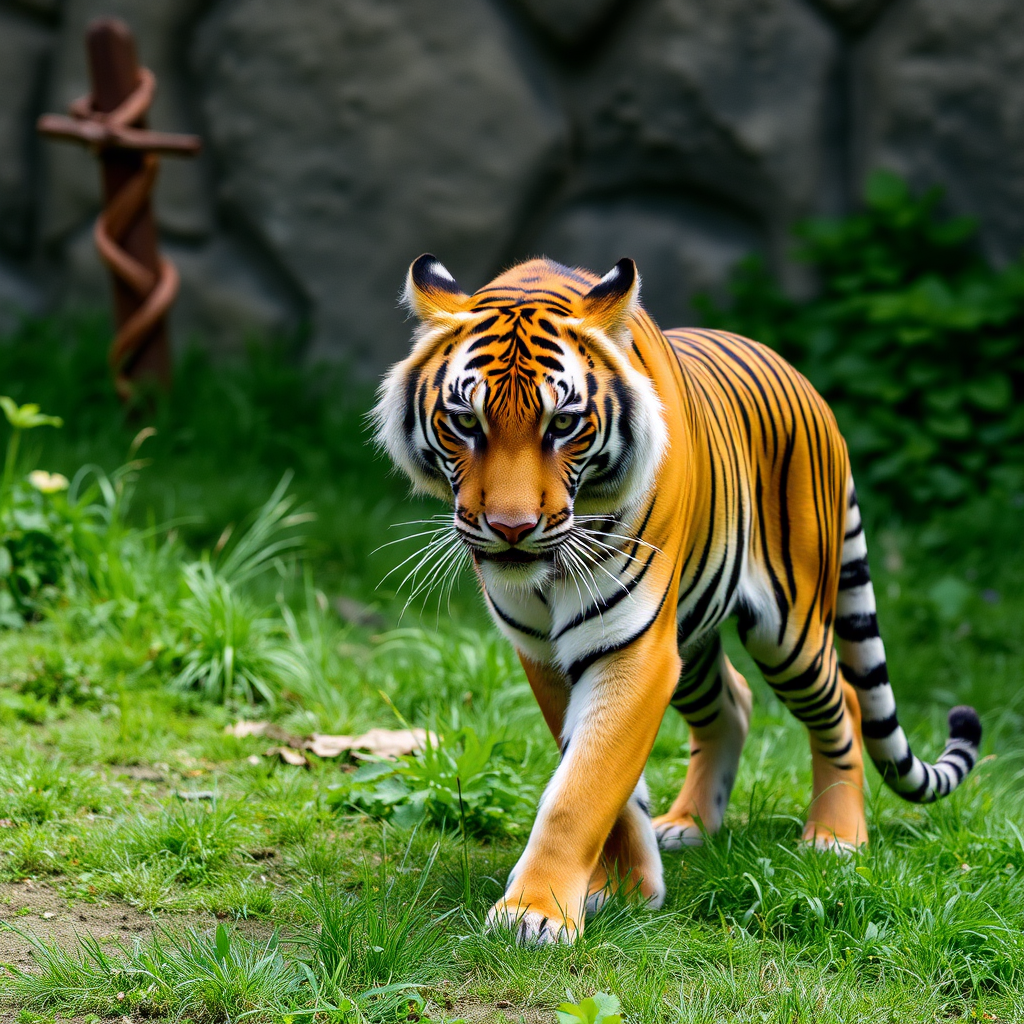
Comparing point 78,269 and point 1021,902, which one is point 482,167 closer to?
point 78,269

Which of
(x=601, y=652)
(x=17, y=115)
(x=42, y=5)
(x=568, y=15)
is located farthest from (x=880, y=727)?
(x=42, y=5)

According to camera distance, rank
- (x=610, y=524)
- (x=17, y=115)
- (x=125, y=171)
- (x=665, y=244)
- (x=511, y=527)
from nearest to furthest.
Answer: (x=511, y=527), (x=610, y=524), (x=125, y=171), (x=665, y=244), (x=17, y=115)

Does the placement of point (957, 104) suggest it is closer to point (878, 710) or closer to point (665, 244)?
point (665, 244)

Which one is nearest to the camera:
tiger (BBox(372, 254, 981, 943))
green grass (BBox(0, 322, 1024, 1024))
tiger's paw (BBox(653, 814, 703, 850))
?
green grass (BBox(0, 322, 1024, 1024))

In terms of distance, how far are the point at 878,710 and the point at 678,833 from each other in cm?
66

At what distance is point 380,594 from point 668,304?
8.29 ft

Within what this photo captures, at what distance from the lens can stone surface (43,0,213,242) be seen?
6.97 metres

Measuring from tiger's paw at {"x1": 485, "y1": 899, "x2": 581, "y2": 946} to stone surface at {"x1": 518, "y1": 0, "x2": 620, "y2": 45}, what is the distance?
17.6ft

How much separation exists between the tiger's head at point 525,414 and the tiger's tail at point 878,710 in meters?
1.10

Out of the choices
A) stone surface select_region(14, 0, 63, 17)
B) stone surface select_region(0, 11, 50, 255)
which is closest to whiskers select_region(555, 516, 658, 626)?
stone surface select_region(0, 11, 50, 255)

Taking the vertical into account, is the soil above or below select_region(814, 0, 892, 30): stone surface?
below

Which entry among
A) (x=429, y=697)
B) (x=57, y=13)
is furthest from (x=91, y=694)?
(x=57, y=13)

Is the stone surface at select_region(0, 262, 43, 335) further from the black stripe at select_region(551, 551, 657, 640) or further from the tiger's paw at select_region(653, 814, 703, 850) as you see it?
the black stripe at select_region(551, 551, 657, 640)

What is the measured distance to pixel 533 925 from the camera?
2.48 metres
